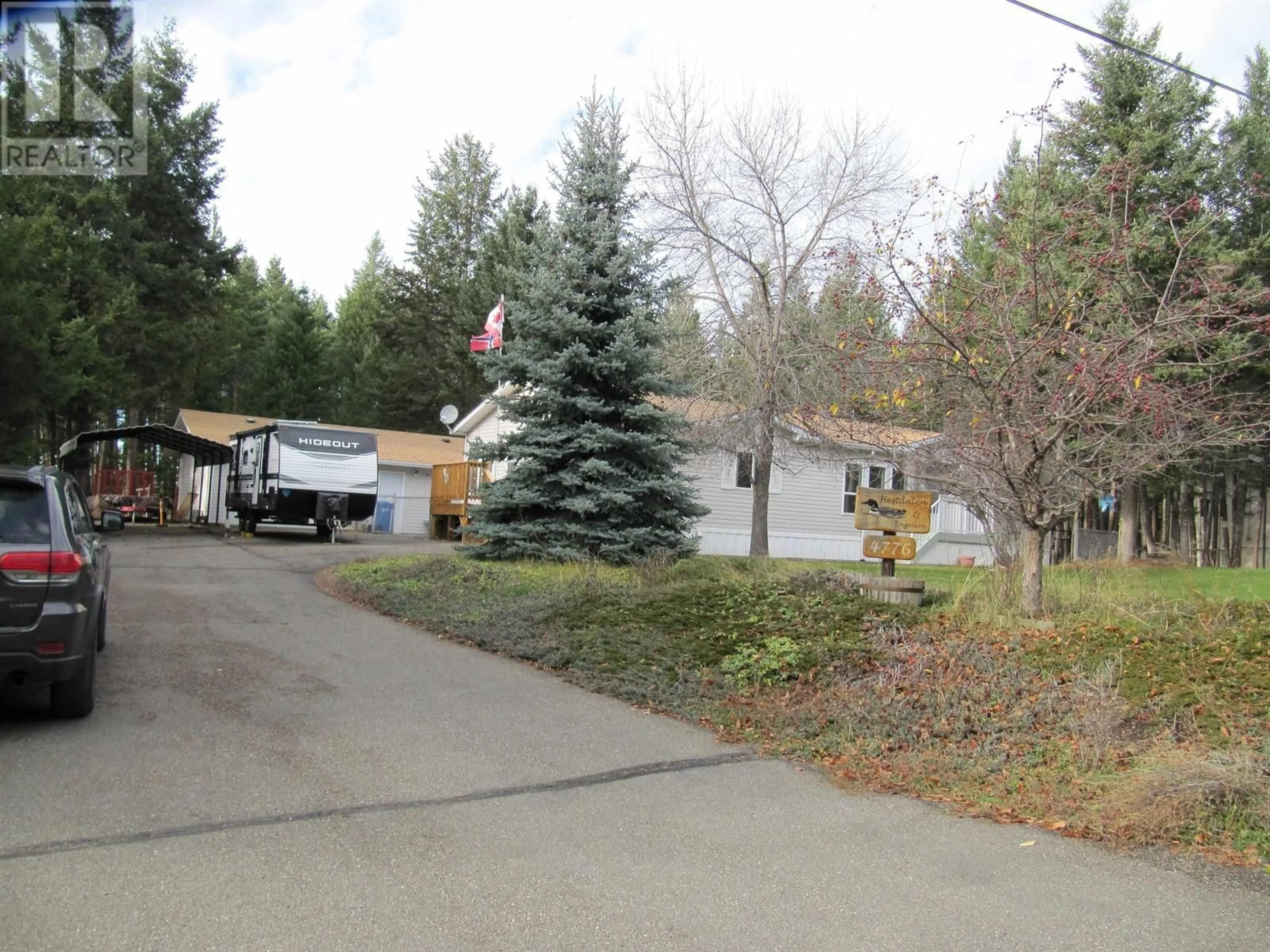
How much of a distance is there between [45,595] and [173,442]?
77.1 feet

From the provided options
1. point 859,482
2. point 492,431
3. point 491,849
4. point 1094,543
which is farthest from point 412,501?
point 491,849

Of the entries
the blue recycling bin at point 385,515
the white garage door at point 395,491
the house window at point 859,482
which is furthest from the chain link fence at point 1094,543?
the blue recycling bin at point 385,515

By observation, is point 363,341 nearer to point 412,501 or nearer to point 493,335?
point 412,501

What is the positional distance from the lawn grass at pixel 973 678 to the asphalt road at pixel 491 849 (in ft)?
1.66

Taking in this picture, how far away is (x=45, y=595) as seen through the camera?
6.02 meters

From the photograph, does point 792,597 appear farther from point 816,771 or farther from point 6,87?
point 6,87

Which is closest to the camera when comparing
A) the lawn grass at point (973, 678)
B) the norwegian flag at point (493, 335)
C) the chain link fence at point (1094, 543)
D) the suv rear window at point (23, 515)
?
the lawn grass at point (973, 678)

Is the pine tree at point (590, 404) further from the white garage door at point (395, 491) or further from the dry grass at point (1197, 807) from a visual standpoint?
the white garage door at point (395, 491)

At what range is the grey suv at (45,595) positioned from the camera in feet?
19.5

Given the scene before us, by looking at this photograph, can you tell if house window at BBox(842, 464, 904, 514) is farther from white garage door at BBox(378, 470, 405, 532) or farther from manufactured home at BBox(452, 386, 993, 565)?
white garage door at BBox(378, 470, 405, 532)

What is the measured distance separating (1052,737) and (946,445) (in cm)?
390

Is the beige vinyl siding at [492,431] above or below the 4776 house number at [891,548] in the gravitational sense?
above

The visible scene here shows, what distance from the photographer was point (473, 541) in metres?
21.2

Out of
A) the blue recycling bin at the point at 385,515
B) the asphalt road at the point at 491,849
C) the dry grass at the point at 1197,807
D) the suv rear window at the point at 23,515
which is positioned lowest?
the asphalt road at the point at 491,849
